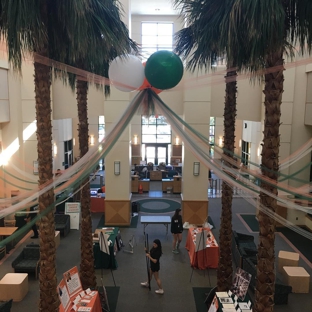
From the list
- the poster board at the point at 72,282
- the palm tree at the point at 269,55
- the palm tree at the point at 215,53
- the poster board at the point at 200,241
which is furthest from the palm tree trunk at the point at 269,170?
the poster board at the point at 200,241

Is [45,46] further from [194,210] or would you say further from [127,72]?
[194,210]

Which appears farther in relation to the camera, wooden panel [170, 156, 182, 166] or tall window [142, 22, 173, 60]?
wooden panel [170, 156, 182, 166]

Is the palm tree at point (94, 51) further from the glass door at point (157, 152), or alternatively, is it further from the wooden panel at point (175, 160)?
the glass door at point (157, 152)

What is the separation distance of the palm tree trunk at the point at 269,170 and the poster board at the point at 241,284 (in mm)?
953

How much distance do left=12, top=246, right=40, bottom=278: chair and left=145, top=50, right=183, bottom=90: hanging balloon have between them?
19.0 feet

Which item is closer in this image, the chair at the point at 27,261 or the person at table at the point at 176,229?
the chair at the point at 27,261

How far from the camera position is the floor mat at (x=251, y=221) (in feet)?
39.0

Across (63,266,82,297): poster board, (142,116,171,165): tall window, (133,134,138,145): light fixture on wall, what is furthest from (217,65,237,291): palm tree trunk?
(142,116,171,165): tall window

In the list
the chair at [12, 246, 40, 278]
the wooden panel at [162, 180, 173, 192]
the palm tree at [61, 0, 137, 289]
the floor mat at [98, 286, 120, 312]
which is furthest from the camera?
the wooden panel at [162, 180, 173, 192]

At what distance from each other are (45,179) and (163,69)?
2.35 meters

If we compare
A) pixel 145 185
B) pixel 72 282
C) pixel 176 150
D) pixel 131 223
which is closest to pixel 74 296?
pixel 72 282

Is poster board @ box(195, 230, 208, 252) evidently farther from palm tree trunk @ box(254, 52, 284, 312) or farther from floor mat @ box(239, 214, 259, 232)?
floor mat @ box(239, 214, 259, 232)

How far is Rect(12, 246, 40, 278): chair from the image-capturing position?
8094 mm

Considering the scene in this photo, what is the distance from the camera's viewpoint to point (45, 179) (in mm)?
4934
